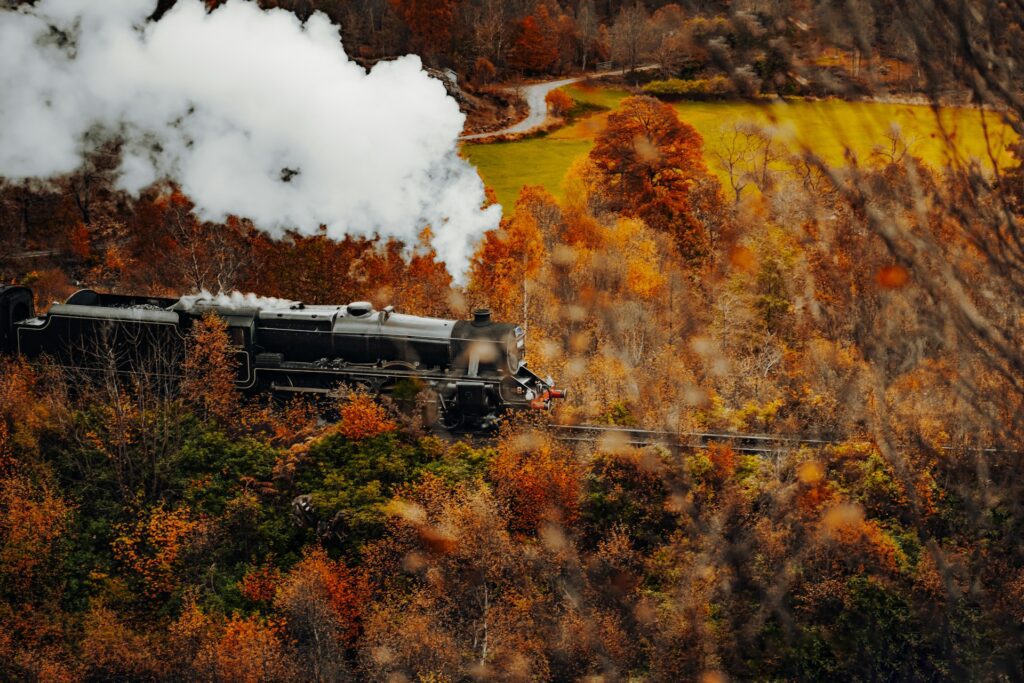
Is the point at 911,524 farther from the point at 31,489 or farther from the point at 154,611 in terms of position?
the point at 31,489

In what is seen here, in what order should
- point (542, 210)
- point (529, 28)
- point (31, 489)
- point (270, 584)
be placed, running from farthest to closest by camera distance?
point (529, 28) → point (542, 210) → point (31, 489) → point (270, 584)

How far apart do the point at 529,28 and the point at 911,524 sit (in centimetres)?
4987

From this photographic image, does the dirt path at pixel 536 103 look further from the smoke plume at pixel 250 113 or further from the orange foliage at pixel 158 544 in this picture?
the orange foliage at pixel 158 544

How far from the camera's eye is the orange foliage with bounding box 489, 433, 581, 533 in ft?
71.3

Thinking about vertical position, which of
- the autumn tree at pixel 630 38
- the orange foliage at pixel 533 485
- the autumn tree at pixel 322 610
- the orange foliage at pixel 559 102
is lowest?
the autumn tree at pixel 322 610

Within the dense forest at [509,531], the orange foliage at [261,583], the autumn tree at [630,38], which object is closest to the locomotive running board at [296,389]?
the dense forest at [509,531]

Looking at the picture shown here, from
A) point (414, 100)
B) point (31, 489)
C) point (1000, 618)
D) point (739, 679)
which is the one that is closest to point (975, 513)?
point (1000, 618)

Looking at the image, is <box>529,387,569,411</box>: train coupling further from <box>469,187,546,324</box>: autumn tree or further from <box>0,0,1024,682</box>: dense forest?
<box>469,187,546,324</box>: autumn tree

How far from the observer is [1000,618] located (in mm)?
5863

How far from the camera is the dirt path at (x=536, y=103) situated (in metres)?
55.2

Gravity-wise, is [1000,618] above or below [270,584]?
above

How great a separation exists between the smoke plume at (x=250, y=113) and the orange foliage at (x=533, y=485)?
767 centimetres

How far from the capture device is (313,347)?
24.6m

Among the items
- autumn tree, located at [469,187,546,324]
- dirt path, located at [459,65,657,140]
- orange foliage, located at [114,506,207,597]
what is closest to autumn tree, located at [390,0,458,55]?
dirt path, located at [459,65,657,140]
